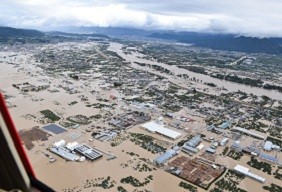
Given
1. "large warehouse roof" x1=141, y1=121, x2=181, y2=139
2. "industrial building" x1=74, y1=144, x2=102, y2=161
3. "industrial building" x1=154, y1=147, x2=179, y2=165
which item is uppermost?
"industrial building" x1=74, y1=144, x2=102, y2=161

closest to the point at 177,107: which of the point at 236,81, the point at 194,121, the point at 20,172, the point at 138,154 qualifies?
the point at 194,121

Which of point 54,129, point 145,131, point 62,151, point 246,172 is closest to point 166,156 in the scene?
point 145,131

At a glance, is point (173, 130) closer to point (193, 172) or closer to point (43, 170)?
point (193, 172)

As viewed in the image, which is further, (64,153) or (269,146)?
(269,146)

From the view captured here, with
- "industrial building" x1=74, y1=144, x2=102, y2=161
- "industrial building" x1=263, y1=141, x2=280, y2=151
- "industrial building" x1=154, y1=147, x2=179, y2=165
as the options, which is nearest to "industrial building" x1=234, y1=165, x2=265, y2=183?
"industrial building" x1=154, y1=147, x2=179, y2=165

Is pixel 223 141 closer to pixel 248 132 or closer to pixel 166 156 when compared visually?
pixel 248 132

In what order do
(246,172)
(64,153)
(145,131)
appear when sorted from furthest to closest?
(145,131) → (64,153) → (246,172)

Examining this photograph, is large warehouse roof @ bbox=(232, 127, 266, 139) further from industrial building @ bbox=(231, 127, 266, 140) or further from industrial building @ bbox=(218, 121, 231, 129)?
industrial building @ bbox=(218, 121, 231, 129)
